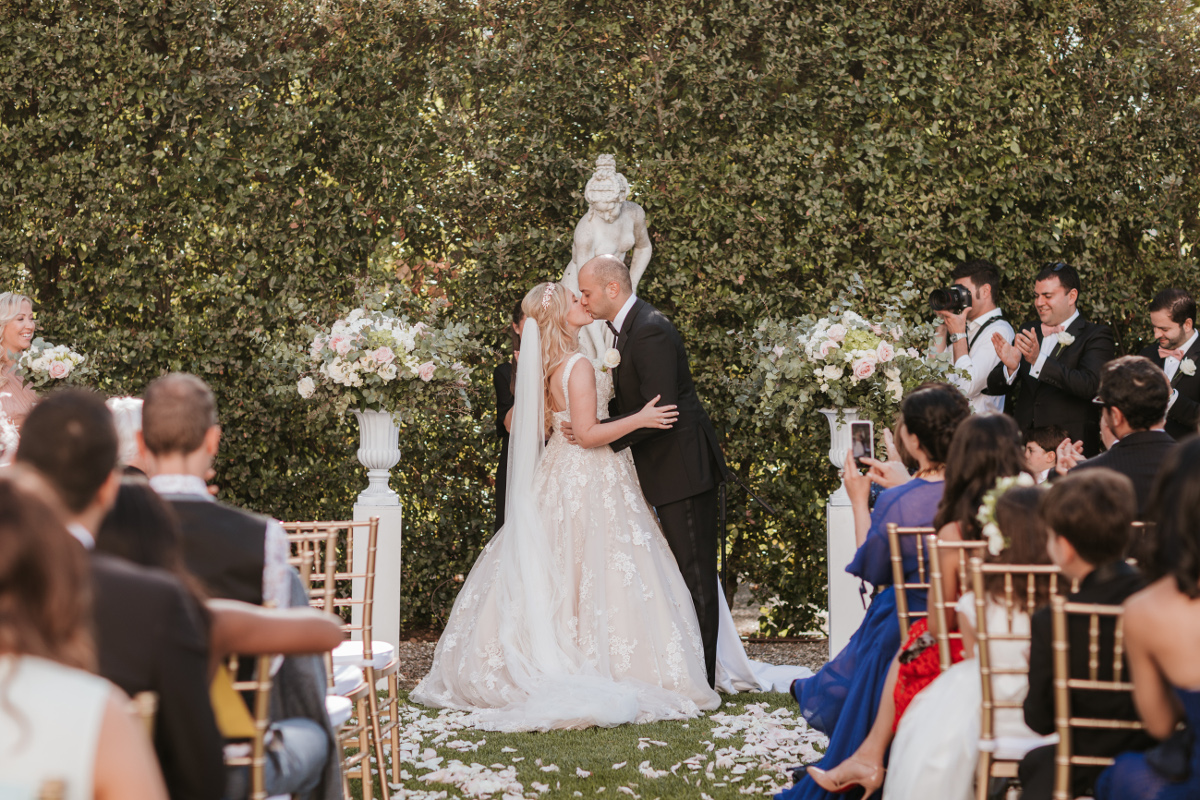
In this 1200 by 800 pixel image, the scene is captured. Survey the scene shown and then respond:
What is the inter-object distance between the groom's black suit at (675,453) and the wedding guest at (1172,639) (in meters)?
3.10

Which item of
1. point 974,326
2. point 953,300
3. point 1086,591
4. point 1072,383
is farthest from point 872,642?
point 974,326

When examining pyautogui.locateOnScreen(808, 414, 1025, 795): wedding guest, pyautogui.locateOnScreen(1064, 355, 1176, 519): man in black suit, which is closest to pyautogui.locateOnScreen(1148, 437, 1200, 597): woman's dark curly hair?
pyautogui.locateOnScreen(808, 414, 1025, 795): wedding guest

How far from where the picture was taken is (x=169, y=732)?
170 cm

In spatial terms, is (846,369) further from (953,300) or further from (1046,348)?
(1046,348)

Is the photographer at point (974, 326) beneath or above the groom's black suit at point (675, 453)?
above

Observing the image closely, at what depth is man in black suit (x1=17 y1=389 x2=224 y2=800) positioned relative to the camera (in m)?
1.65

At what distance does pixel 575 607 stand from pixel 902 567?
223cm

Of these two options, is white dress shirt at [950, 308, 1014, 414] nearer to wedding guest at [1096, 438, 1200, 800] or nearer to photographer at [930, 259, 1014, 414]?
photographer at [930, 259, 1014, 414]

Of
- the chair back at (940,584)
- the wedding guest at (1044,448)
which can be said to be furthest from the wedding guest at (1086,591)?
the wedding guest at (1044,448)

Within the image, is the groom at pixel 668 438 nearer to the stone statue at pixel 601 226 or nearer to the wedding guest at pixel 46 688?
the stone statue at pixel 601 226

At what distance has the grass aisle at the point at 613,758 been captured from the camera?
3900mm

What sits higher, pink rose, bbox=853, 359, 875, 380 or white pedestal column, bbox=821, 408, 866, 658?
pink rose, bbox=853, 359, 875, 380

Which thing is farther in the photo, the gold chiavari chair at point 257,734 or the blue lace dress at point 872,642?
the blue lace dress at point 872,642

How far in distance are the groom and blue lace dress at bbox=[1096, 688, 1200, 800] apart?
2917 mm
